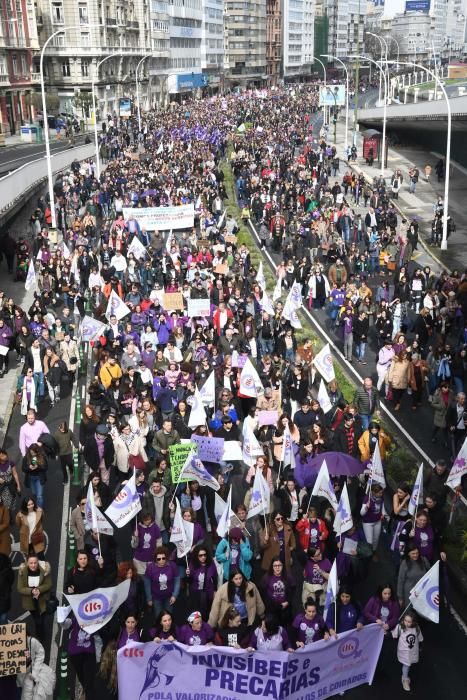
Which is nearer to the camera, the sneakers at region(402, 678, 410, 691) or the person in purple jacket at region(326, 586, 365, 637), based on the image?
the person in purple jacket at region(326, 586, 365, 637)

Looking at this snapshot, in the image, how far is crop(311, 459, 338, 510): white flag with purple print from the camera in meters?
11.3

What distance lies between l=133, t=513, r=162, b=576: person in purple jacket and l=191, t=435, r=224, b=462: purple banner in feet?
7.39

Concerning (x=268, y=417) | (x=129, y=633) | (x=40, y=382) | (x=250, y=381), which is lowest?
(x=40, y=382)

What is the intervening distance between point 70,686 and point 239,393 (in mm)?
7268

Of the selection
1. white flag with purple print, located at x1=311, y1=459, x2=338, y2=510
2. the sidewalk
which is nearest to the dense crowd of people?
white flag with purple print, located at x1=311, y1=459, x2=338, y2=510

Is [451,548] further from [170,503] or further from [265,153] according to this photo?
[265,153]

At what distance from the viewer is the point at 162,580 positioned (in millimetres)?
9836

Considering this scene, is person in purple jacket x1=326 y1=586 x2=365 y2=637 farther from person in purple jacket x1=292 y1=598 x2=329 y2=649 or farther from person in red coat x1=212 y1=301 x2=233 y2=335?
person in red coat x1=212 y1=301 x2=233 y2=335

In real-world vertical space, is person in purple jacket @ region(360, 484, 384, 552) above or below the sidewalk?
above

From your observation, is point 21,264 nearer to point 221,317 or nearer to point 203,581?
point 221,317

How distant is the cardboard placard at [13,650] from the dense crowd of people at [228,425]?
0.81ft

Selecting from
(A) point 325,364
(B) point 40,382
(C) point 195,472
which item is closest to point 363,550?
(C) point 195,472

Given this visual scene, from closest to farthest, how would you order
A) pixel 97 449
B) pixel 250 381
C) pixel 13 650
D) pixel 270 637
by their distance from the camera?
pixel 13 650 < pixel 270 637 < pixel 97 449 < pixel 250 381

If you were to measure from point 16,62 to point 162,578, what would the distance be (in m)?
76.4
